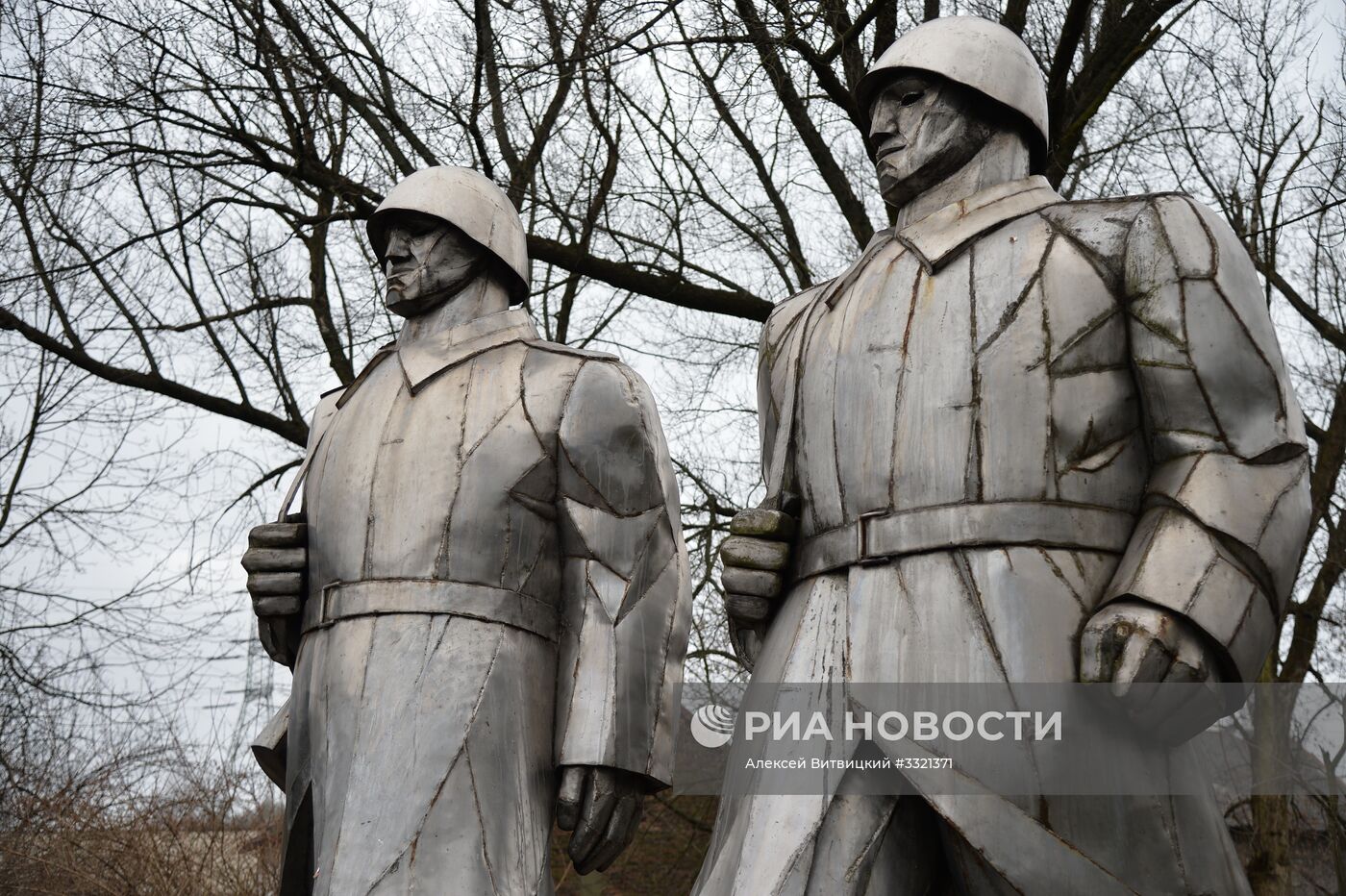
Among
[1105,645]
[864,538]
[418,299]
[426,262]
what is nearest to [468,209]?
[426,262]

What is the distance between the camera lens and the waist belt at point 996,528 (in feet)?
13.9

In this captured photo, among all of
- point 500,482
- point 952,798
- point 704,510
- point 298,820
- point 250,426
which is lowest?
point 952,798

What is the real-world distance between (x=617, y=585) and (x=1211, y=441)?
200cm

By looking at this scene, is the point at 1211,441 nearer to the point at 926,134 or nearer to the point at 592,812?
the point at 926,134

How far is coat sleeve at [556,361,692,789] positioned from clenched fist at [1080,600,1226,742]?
5.92ft

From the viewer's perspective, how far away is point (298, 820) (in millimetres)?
5480

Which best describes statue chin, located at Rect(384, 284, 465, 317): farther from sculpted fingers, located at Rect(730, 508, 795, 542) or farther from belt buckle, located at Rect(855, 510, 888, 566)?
belt buckle, located at Rect(855, 510, 888, 566)

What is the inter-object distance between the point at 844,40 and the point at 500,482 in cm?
432

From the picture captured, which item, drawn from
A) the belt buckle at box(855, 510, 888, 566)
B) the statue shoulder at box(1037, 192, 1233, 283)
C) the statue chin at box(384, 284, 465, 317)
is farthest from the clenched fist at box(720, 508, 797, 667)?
the statue chin at box(384, 284, 465, 317)

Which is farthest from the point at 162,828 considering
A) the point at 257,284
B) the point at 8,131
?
the point at 8,131

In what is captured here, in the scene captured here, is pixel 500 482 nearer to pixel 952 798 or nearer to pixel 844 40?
pixel 952 798

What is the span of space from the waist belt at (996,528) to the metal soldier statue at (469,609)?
142 cm

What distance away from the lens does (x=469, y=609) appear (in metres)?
5.50

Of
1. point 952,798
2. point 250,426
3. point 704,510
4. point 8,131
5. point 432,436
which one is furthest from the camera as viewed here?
point 250,426
